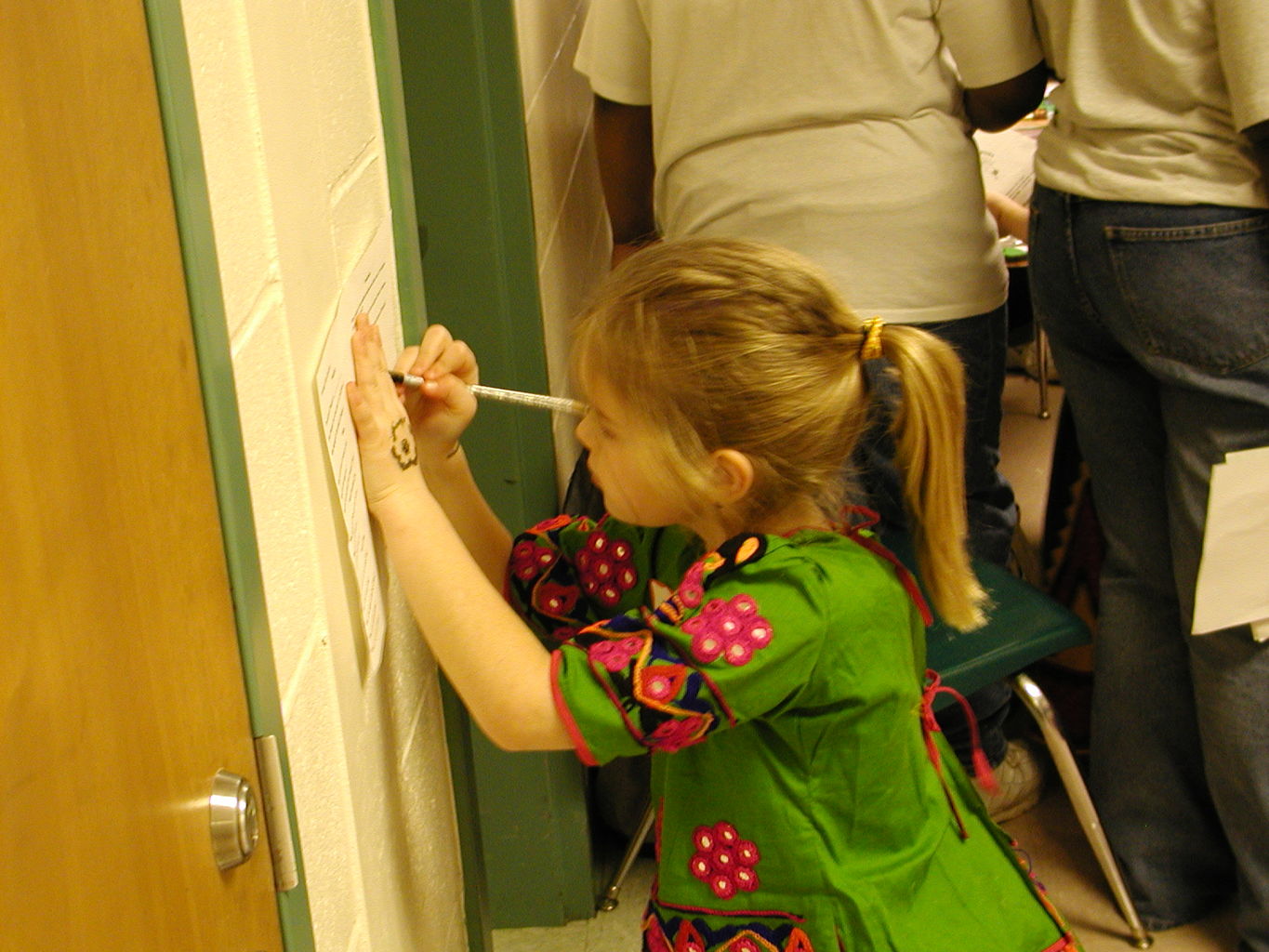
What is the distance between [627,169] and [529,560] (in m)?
0.82

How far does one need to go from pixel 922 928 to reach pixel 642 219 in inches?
44.7

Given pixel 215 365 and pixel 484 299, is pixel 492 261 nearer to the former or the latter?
pixel 484 299

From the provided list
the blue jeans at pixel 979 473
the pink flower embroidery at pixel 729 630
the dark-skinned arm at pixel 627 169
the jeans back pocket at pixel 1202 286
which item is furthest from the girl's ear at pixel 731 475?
the dark-skinned arm at pixel 627 169

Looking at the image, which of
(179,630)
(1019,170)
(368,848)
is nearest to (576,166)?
(1019,170)

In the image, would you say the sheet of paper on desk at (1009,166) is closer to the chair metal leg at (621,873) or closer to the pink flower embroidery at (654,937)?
the chair metal leg at (621,873)

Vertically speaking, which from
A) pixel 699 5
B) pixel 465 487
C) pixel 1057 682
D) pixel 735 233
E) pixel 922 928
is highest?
pixel 699 5

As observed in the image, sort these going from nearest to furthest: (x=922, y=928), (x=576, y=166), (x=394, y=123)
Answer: (x=394, y=123) → (x=922, y=928) → (x=576, y=166)

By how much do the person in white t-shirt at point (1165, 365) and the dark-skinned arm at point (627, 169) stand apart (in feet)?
1.78

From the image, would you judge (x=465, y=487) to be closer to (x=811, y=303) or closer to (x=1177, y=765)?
(x=811, y=303)

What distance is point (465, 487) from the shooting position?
3.79ft

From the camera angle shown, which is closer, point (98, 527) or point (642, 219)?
point (98, 527)

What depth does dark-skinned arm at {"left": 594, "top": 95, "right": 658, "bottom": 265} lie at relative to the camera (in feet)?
5.91

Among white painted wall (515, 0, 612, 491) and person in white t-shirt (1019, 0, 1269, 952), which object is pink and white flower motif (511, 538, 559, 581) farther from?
person in white t-shirt (1019, 0, 1269, 952)

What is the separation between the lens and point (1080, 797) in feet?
6.00
